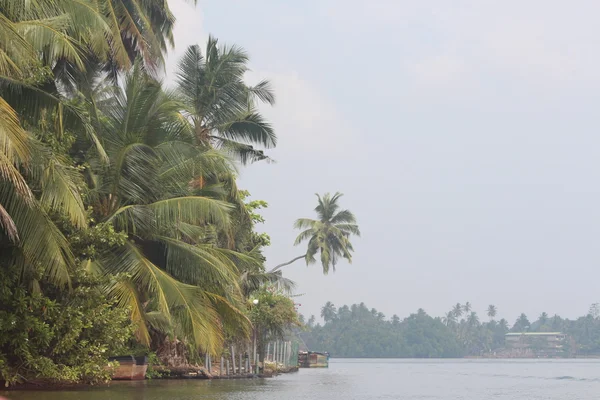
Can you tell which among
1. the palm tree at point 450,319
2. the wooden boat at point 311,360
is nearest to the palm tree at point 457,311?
the palm tree at point 450,319

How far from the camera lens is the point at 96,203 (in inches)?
659

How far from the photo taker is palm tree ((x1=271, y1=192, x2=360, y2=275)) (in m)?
48.4

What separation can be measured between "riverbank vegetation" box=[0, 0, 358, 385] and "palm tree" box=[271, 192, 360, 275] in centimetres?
2592

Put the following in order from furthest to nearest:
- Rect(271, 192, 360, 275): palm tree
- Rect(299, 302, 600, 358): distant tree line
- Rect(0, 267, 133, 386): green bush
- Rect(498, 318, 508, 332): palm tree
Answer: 1. Rect(498, 318, 508, 332): palm tree
2. Rect(299, 302, 600, 358): distant tree line
3. Rect(271, 192, 360, 275): palm tree
4. Rect(0, 267, 133, 386): green bush

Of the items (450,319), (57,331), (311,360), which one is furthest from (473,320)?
(57,331)

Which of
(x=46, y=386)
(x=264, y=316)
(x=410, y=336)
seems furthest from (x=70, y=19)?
(x=410, y=336)

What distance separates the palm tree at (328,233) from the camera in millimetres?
48406

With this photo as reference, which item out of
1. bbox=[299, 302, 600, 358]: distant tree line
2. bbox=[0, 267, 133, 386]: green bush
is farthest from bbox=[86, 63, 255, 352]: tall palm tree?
bbox=[299, 302, 600, 358]: distant tree line

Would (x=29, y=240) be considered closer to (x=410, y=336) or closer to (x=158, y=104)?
(x=158, y=104)

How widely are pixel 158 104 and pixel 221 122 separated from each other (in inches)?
282

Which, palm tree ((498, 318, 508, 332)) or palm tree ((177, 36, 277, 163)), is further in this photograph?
palm tree ((498, 318, 508, 332))

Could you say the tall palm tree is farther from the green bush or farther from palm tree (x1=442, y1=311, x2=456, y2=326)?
palm tree (x1=442, y1=311, x2=456, y2=326)

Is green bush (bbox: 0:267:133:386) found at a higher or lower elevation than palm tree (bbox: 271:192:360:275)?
lower

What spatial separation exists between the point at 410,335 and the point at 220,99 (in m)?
124
